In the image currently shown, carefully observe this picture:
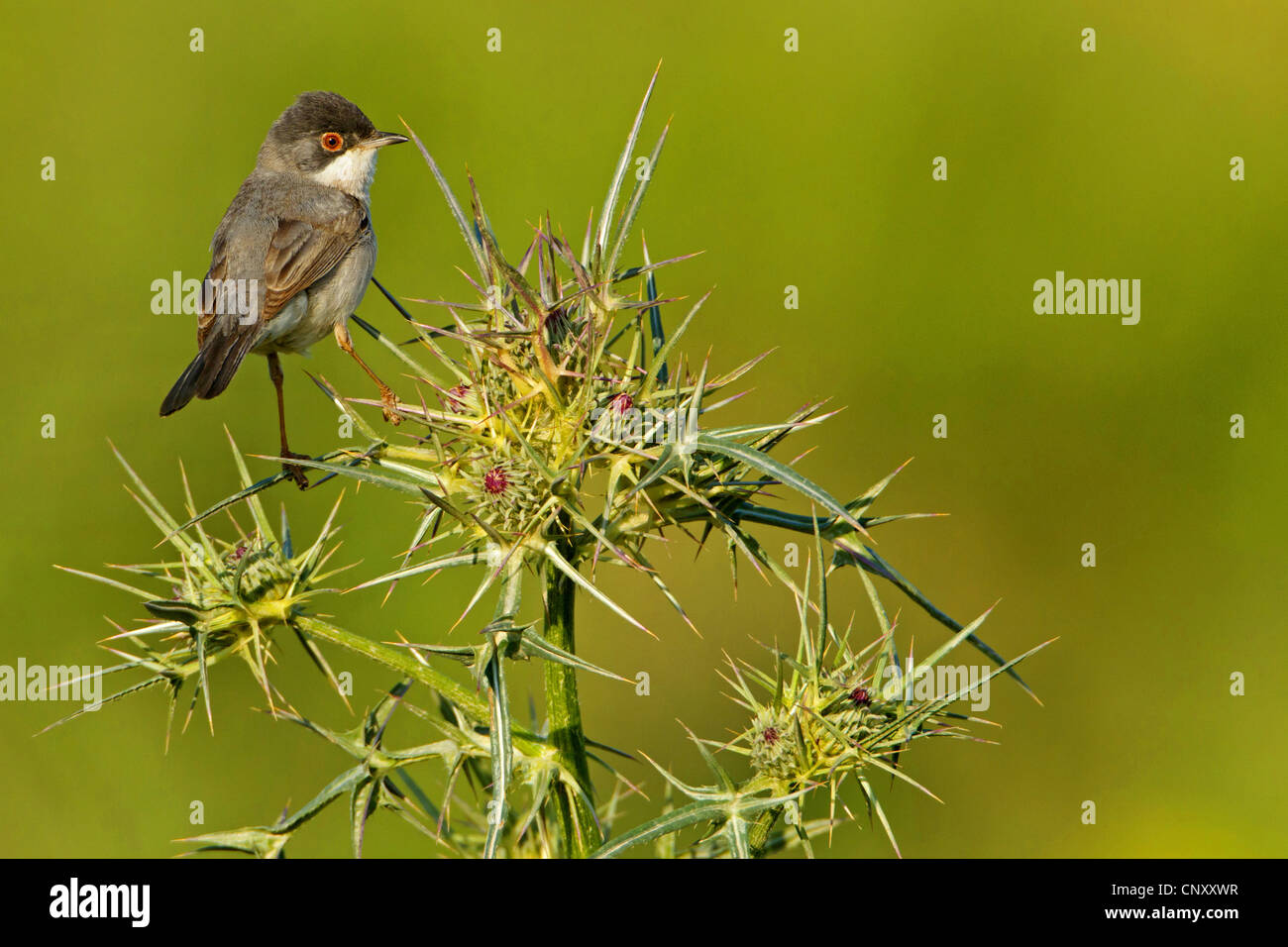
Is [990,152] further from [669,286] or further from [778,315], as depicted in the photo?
[669,286]

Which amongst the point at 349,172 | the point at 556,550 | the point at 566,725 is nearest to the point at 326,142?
the point at 349,172

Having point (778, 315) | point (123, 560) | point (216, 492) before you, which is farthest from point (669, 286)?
point (123, 560)

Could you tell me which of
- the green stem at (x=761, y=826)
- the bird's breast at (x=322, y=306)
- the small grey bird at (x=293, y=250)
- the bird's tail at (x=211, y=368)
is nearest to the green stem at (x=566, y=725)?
the green stem at (x=761, y=826)

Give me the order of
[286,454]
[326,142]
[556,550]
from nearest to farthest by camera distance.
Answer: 1. [556,550]
2. [286,454]
3. [326,142]

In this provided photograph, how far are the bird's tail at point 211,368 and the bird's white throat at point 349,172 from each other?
2.77 ft

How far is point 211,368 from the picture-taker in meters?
3.63

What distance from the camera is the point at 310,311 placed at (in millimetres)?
4035

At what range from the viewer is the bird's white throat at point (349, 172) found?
4.36 meters

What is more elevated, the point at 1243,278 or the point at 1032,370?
the point at 1243,278

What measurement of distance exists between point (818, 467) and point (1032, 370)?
1.44m

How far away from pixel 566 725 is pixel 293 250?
2.14 metres

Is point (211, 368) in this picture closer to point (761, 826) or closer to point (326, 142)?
point (326, 142)

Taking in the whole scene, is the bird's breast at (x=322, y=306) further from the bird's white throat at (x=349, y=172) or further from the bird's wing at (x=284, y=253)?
the bird's white throat at (x=349, y=172)

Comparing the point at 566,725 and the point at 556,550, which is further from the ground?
the point at 556,550
